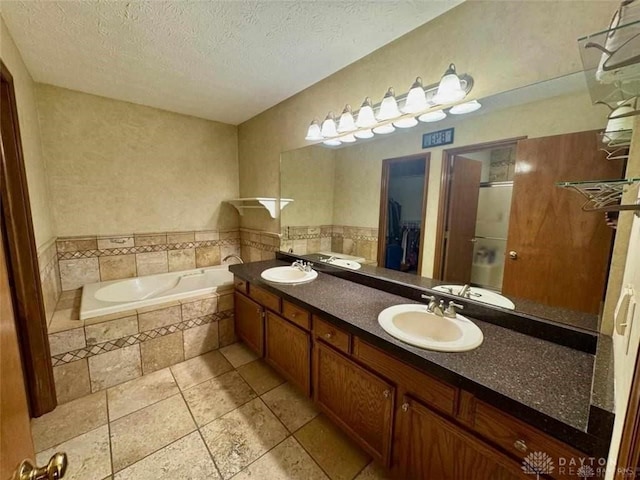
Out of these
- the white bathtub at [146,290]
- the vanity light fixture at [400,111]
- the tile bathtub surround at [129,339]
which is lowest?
the tile bathtub surround at [129,339]

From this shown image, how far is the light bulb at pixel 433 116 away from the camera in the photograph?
1.41 meters

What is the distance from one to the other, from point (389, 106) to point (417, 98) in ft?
0.60

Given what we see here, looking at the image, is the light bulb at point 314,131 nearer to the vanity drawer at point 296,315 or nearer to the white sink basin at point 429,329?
the vanity drawer at point 296,315

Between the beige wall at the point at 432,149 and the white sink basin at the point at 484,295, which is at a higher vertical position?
the beige wall at the point at 432,149

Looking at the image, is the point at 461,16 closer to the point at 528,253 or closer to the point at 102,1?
the point at 528,253

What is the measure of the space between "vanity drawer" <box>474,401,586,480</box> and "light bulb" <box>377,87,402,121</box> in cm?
146

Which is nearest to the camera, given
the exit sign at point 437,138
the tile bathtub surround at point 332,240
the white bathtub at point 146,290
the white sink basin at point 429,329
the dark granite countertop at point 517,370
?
the dark granite countertop at point 517,370

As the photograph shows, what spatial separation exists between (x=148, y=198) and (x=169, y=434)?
2141 millimetres

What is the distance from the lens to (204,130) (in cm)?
293

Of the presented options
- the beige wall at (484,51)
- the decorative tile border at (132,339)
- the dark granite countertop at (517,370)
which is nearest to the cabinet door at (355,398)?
the dark granite countertop at (517,370)

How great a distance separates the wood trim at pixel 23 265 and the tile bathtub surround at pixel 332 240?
5.55 ft

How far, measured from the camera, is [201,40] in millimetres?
1534

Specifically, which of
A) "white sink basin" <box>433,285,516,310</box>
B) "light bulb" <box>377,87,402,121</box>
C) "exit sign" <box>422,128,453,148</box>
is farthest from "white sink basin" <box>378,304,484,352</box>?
"light bulb" <box>377,87,402,121</box>

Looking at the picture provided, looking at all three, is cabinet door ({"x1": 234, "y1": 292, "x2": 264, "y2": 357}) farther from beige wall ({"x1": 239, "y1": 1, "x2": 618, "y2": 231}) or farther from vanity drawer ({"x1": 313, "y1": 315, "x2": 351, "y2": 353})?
beige wall ({"x1": 239, "y1": 1, "x2": 618, "y2": 231})
